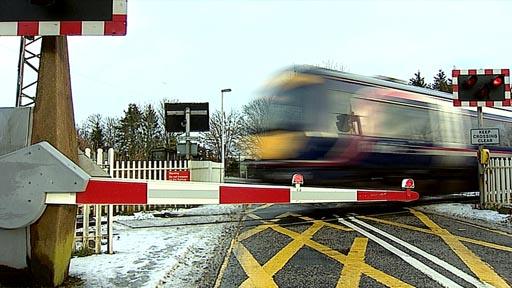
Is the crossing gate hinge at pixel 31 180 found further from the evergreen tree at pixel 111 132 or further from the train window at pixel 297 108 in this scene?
the evergreen tree at pixel 111 132

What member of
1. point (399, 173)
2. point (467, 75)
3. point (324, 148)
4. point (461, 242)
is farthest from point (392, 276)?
point (467, 75)

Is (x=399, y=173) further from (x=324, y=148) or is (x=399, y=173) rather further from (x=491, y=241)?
(x=491, y=241)

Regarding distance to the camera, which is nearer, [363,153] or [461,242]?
[461,242]

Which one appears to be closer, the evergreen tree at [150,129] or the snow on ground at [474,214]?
the snow on ground at [474,214]

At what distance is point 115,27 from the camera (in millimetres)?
4383

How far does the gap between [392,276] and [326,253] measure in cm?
158

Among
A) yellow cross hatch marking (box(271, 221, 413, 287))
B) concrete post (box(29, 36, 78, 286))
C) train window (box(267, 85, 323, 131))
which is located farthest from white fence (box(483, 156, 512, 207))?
concrete post (box(29, 36, 78, 286))

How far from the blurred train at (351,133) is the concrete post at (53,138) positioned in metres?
7.48

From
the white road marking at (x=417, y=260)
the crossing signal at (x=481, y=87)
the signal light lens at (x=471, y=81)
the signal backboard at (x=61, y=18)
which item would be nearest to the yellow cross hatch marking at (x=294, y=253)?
the white road marking at (x=417, y=260)

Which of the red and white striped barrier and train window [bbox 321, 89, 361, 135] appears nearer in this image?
the red and white striped barrier

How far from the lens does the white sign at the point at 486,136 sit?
12070 millimetres

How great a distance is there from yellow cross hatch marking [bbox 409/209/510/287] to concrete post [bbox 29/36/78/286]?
14.6 feet

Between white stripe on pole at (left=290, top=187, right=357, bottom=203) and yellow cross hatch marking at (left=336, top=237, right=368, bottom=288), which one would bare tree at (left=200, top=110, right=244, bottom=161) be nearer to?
yellow cross hatch marking at (left=336, top=237, right=368, bottom=288)

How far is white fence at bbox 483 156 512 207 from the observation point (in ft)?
41.3
